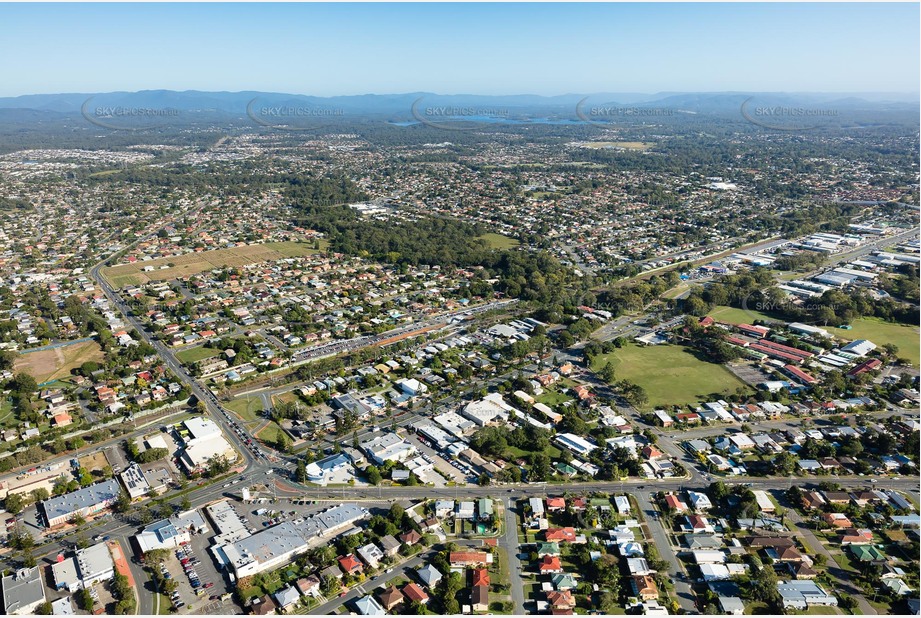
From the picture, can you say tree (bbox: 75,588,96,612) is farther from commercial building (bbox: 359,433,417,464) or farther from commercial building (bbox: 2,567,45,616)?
commercial building (bbox: 359,433,417,464)

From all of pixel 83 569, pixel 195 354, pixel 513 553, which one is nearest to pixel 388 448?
pixel 513 553

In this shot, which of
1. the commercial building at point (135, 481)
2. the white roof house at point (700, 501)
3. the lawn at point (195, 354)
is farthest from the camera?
the lawn at point (195, 354)

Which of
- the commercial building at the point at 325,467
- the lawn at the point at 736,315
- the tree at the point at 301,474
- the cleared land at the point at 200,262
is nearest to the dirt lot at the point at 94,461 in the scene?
the tree at the point at 301,474

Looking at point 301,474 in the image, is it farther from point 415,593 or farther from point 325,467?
point 415,593

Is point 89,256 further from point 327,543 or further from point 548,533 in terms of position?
point 548,533

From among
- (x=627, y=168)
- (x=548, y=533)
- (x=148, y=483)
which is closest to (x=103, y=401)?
(x=148, y=483)

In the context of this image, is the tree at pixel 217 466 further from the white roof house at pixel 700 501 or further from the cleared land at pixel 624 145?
the cleared land at pixel 624 145
